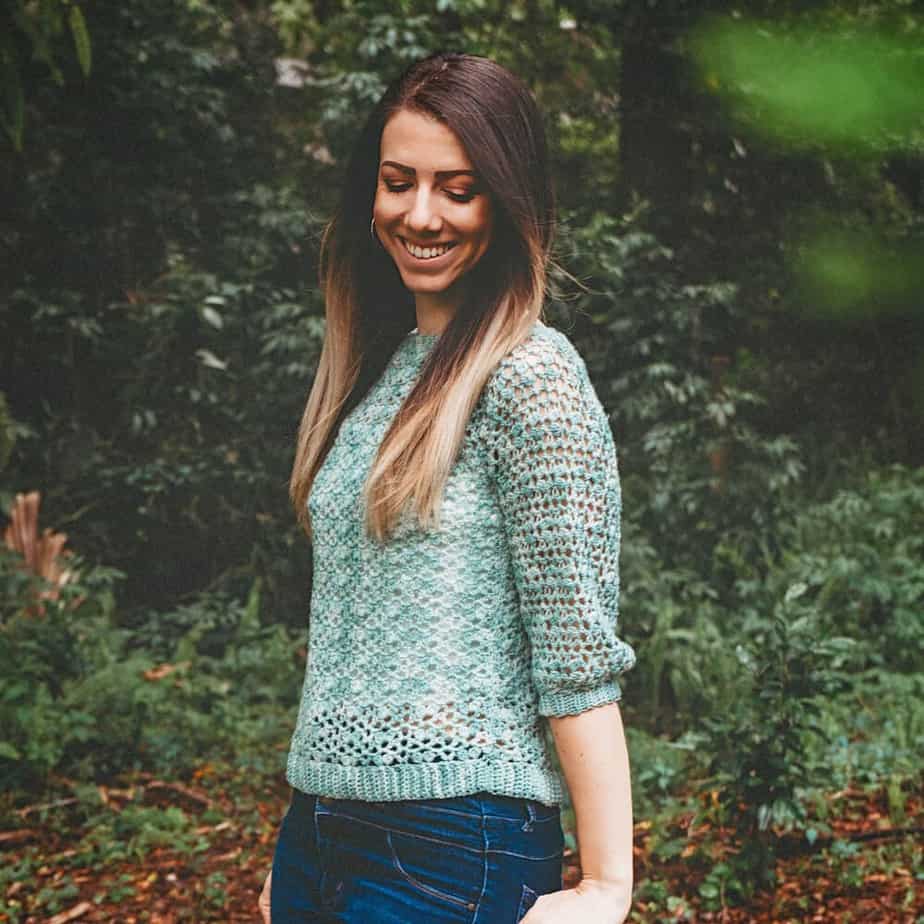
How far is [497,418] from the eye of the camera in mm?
1326

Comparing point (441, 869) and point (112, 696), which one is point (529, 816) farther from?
point (112, 696)

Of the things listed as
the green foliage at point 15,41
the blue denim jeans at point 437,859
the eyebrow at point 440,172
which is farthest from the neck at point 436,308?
the green foliage at point 15,41

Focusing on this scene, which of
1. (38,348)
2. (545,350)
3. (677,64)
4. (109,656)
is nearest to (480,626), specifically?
(545,350)

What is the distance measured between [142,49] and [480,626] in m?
6.08

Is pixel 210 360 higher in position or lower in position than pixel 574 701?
higher

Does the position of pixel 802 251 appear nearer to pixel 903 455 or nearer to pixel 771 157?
pixel 771 157

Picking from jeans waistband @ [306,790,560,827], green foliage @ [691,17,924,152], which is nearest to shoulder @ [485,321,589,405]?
jeans waistband @ [306,790,560,827]

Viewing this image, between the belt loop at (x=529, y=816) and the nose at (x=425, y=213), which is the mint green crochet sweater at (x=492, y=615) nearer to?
the belt loop at (x=529, y=816)

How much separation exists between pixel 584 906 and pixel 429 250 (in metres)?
0.84

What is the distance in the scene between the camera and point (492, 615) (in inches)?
52.9

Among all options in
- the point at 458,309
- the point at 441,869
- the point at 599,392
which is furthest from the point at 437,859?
the point at 599,392

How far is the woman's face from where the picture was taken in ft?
4.73

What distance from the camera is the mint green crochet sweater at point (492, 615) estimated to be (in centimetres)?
129

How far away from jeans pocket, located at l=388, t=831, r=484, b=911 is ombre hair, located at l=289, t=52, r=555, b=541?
1.21ft
